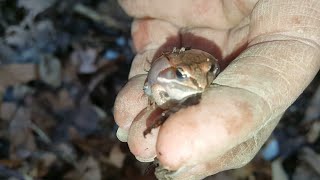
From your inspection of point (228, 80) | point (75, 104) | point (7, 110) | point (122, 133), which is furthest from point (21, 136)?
point (228, 80)

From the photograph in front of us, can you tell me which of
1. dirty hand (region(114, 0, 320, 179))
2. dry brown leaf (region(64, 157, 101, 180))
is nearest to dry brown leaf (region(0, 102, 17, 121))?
dry brown leaf (region(64, 157, 101, 180))

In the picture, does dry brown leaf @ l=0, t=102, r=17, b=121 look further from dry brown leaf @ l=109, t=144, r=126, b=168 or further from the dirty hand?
the dirty hand

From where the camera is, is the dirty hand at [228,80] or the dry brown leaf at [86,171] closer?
the dirty hand at [228,80]

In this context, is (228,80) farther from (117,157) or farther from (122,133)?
(117,157)

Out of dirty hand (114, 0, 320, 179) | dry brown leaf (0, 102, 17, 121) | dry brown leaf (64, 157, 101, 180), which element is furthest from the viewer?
dry brown leaf (0, 102, 17, 121)

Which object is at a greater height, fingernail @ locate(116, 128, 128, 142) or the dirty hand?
the dirty hand

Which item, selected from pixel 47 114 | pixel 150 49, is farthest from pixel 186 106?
pixel 47 114

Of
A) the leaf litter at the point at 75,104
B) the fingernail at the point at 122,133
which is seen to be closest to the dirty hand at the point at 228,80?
the fingernail at the point at 122,133

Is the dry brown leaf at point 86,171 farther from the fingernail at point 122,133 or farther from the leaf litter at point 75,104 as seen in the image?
the fingernail at point 122,133
